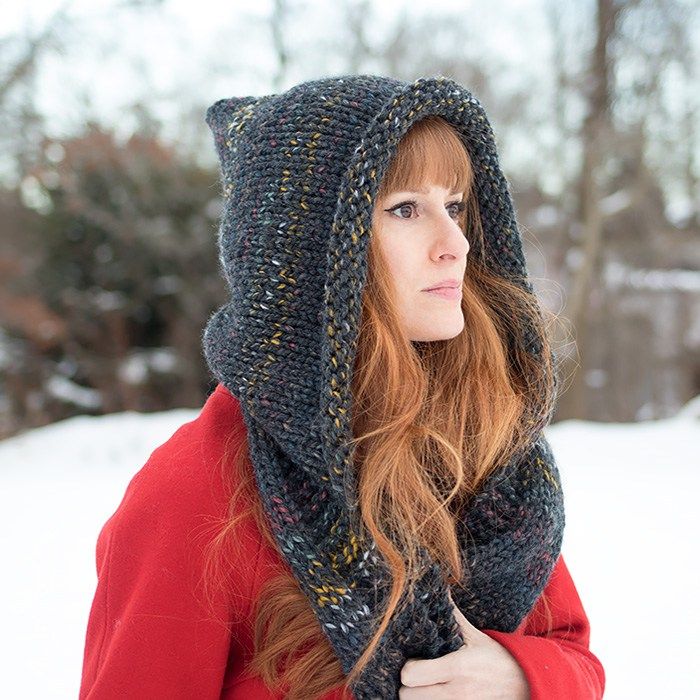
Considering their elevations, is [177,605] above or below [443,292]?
below

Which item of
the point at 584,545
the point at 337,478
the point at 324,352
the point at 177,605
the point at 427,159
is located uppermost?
the point at 427,159

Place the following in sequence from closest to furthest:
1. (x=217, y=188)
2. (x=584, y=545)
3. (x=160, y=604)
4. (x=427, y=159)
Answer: (x=160, y=604), (x=427, y=159), (x=584, y=545), (x=217, y=188)

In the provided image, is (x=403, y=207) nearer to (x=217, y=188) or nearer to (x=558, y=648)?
(x=558, y=648)

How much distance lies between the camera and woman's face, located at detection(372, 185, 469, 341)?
1.36 m

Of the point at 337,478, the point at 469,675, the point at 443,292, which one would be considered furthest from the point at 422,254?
the point at 469,675

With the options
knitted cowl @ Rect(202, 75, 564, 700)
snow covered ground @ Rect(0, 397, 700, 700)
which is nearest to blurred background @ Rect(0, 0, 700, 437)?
snow covered ground @ Rect(0, 397, 700, 700)

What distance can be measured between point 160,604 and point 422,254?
2.44 ft

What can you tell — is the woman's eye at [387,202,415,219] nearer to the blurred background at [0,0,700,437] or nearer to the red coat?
the red coat

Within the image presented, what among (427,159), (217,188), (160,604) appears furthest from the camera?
(217,188)

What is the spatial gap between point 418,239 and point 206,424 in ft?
1.68

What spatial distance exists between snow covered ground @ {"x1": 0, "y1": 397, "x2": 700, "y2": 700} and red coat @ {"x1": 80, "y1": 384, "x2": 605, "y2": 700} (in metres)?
1.18

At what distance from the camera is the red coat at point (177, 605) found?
1.17m

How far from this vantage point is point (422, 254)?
1.38 m

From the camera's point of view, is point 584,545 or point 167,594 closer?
point 167,594
